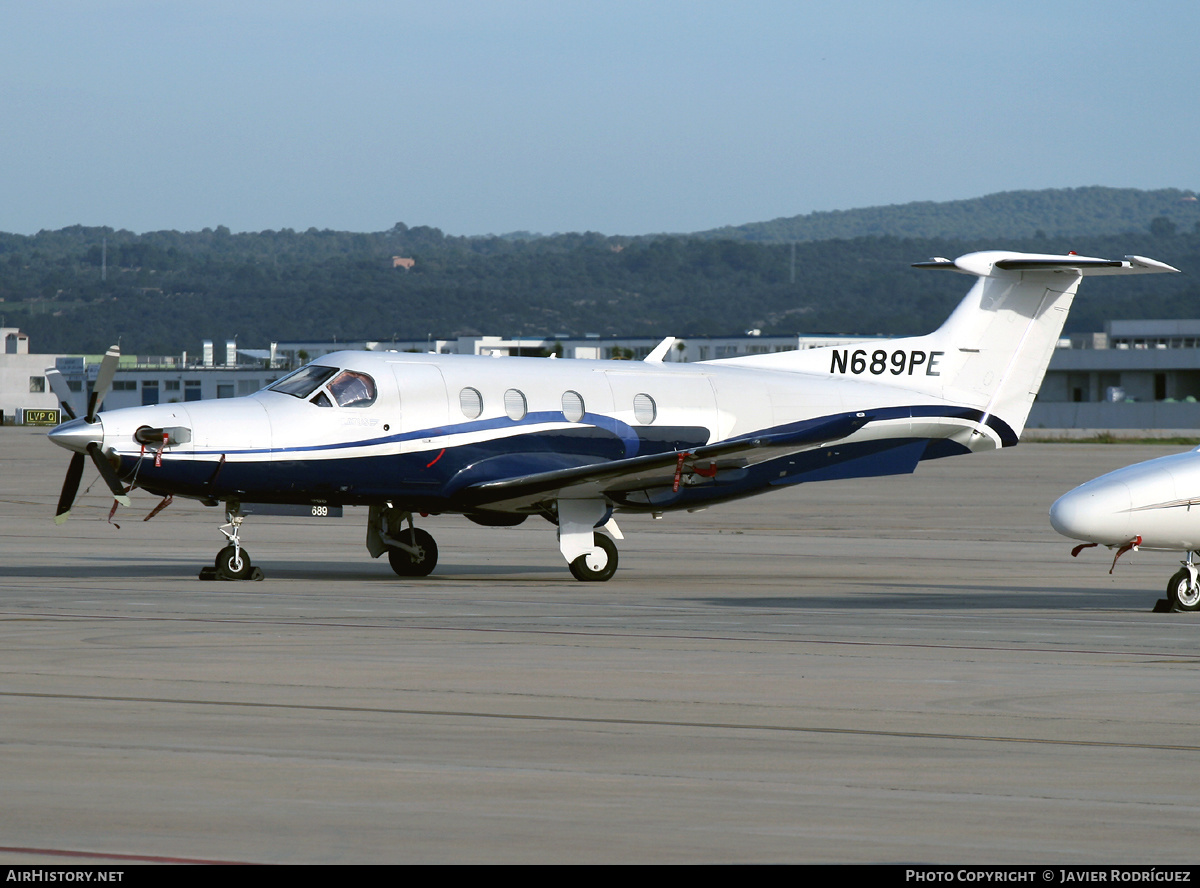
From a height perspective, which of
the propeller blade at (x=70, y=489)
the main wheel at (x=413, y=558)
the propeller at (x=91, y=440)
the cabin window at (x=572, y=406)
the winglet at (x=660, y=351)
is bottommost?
the main wheel at (x=413, y=558)

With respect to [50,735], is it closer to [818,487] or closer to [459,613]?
[459,613]

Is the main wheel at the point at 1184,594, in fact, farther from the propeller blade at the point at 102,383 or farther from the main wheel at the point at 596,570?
the propeller blade at the point at 102,383

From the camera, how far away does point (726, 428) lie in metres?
23.5

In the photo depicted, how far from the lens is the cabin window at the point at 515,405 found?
22219 mm

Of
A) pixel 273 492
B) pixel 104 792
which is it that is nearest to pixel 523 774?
pixel 104 792

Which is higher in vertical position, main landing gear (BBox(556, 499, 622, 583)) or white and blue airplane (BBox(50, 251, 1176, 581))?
white and blue airplane (BBox(50, 251, 1176, 581))

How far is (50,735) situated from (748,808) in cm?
432

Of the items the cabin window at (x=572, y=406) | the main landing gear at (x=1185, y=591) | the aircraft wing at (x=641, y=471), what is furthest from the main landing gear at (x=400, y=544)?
the main landing gear at (x=1185, y=591)

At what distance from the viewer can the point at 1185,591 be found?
A: 1816 centimetres

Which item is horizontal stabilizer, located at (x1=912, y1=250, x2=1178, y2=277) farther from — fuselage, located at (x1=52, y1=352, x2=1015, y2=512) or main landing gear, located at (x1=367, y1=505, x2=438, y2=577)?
main landing gear, located at (x1=367, y1=505, x2=438, y2=577)

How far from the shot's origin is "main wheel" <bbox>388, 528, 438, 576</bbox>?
23141mm

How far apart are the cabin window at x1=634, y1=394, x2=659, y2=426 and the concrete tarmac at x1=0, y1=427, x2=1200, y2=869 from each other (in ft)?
7.43

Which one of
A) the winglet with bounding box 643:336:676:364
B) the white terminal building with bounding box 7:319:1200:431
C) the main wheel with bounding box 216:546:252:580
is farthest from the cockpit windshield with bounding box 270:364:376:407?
the white terminal building with bounding box 7:319:1200:431

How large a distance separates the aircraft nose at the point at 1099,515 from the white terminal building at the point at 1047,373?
97730mm
